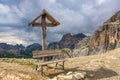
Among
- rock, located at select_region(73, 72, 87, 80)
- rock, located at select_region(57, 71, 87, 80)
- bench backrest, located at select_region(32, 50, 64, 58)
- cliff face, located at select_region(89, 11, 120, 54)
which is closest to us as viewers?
rock, located at select_region(57, 71, 87, 80)

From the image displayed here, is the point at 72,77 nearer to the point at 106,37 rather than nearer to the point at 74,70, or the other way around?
the point at 74,70

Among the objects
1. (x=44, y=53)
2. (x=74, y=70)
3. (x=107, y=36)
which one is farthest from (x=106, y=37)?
(x=44, y=53)

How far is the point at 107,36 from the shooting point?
A: 12338cm

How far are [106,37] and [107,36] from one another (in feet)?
5.16

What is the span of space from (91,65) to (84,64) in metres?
0.62

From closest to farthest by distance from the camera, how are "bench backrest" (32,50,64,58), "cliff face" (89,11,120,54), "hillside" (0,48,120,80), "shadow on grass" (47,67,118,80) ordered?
"hillside" (0,48,120,80)
"bench backrest" (32,50,64,58)
"shadow on grass" (47,67,118,80)
"cliff face" (89,11,120,54)

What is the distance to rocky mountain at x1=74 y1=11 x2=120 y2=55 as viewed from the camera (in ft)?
371

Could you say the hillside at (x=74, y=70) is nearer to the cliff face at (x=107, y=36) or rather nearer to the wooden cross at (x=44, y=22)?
the wooden cross at (x=44, y=22)

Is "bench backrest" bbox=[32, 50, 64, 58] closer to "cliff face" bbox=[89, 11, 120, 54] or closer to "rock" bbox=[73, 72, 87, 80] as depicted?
"rock" bbox=[73, 72, 87, 80]

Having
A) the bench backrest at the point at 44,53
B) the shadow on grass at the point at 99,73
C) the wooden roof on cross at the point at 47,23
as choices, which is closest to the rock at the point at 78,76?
the shadow on grass at the point at 99,73

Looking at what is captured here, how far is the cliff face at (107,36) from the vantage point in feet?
370

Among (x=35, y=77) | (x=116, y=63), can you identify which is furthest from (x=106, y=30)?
(x=35, y=77)

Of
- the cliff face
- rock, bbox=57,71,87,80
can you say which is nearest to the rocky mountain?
the cliff face

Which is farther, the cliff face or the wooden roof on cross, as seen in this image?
the cliff face
